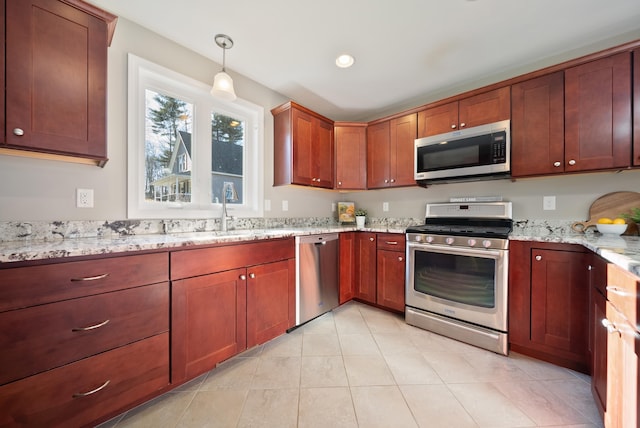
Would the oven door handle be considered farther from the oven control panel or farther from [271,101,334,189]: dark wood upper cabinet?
[271,101,334,189]: dark wood upper cabinet

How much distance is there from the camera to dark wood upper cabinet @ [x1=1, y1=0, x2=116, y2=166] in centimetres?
111

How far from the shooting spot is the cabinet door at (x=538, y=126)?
72.7 inches

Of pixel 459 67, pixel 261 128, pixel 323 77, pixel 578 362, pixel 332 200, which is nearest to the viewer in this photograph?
pixel 578 362

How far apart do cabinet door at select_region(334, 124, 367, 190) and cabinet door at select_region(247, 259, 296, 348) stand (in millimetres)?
1395

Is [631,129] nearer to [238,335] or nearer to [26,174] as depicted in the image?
[238,335]

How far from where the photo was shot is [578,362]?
1.60 meters

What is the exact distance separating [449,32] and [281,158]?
1800 millimetres

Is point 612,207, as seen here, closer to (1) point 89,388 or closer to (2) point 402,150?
(2) point 402,150

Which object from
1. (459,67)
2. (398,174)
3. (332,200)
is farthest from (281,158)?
(459,67)

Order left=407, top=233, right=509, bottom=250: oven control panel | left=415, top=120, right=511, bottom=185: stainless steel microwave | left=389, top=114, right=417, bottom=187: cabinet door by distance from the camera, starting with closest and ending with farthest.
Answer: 1. left=407, top=233, right=509, bottom=250: oven control panel
2. left=415, top=120, right=511, bottom=185: stainless steel microwave
3. left=389, top=114, right=417, bottom=187: cabinet door

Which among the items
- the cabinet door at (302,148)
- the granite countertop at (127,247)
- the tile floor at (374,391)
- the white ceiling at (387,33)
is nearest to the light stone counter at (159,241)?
the granite countertop at (127,247)

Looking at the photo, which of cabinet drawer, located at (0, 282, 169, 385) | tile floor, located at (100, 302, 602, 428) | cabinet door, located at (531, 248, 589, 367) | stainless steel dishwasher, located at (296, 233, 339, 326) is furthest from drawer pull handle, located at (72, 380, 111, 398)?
cabinet door, located at (531, 248, 589, 367)

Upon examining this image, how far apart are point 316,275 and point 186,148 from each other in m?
1.65

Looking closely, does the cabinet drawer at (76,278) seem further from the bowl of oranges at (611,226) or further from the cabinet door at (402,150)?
the bowl of oranges at (611,226)
